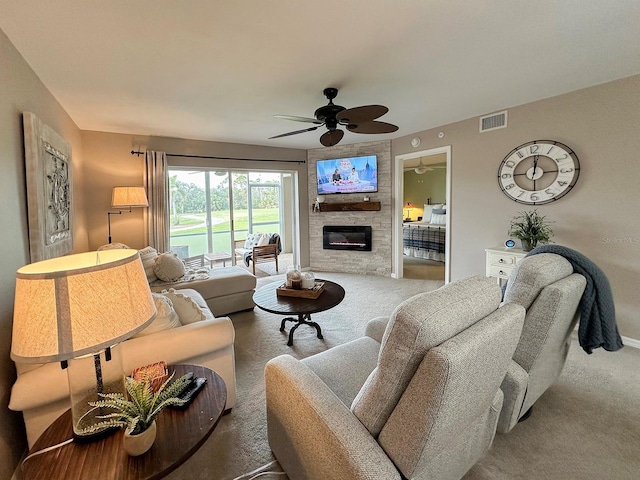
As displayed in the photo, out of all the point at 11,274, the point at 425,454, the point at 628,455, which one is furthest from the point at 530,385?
the point at 11,274

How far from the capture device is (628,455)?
1.55m

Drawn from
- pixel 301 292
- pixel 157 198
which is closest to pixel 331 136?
pixel 301 292

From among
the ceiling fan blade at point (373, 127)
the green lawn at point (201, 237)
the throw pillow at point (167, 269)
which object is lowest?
the throw pillow at point (167, 269)

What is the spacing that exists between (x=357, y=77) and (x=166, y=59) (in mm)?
1510

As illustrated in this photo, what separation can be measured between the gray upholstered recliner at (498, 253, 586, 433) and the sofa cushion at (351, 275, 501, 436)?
625 millimetres

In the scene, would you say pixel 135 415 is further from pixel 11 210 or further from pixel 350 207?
pixel 350 207

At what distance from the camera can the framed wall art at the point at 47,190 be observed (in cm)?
191

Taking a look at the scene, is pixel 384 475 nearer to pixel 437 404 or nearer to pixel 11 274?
pixel 437 404

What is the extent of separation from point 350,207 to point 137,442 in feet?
15.4

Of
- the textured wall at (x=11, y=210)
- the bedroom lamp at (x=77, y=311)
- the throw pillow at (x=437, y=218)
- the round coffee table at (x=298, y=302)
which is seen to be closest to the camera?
the bedroom lamp at (x=77, y=311)

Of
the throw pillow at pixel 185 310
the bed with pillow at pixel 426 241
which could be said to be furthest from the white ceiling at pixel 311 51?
the bed with pillow at pixel 426 241

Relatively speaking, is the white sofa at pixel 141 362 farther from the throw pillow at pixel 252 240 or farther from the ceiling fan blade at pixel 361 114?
the throw pillow at pixel 252 240

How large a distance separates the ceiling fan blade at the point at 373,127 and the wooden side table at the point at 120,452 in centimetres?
231

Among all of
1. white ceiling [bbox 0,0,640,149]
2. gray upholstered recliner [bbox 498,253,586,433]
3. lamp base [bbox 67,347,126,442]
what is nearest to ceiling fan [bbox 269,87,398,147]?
white ceiling [bbox 0,0,640,149]
